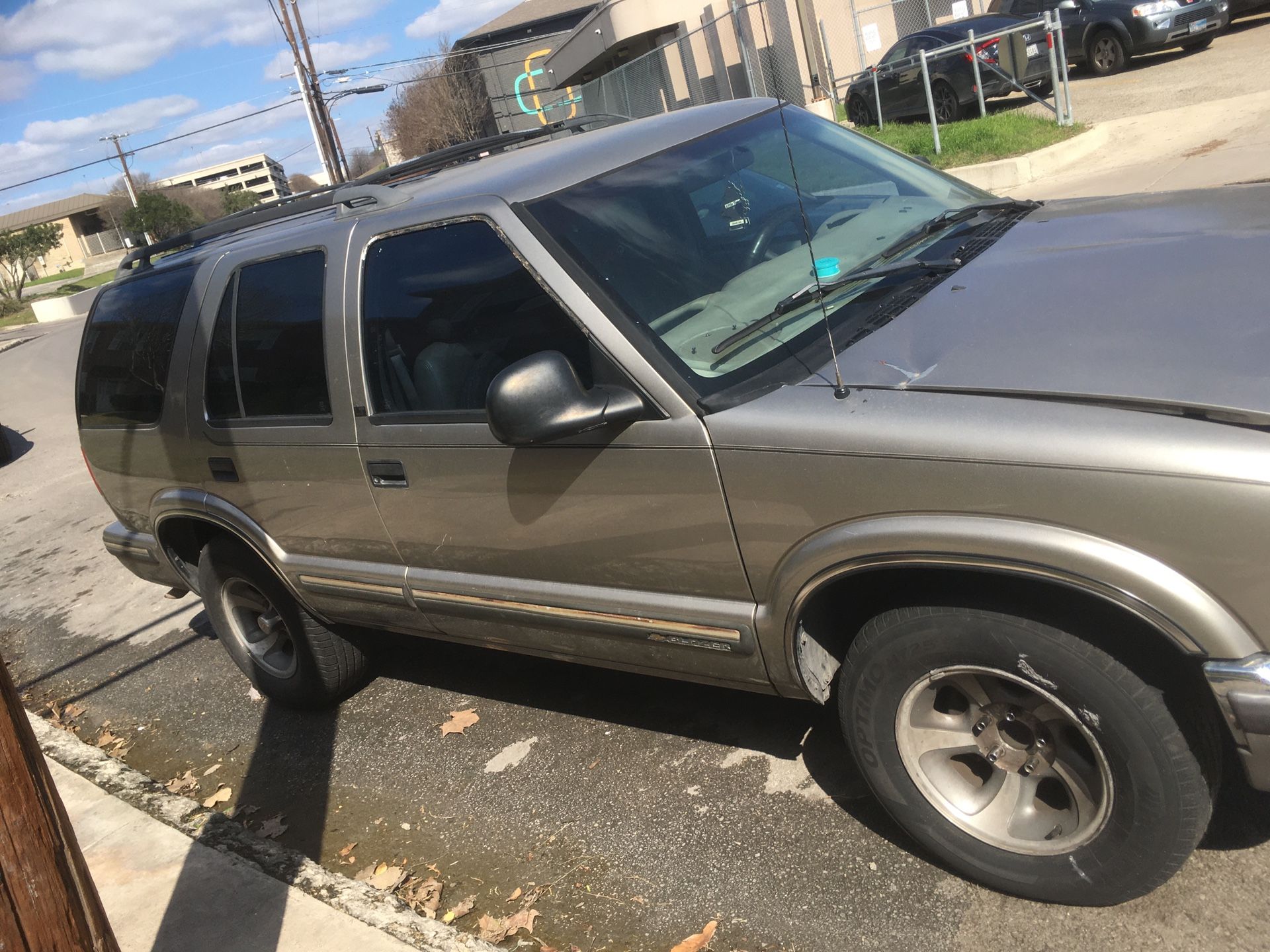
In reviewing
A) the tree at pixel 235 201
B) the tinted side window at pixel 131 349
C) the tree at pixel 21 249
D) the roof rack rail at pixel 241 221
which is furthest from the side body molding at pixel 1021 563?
the tree at pixel 235 201

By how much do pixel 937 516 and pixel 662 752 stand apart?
5.95 ft

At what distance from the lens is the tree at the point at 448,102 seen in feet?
202

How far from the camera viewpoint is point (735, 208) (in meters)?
3.67

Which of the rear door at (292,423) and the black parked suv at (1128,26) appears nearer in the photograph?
the rear door at (292,423)

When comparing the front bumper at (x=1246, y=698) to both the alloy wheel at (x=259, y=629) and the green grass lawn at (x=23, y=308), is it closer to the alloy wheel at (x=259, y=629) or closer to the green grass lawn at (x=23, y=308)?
the alloy wheel at (x=259, y=629)

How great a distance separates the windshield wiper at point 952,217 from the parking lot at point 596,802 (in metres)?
1.64

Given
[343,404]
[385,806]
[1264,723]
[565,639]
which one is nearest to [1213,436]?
[1264,723]

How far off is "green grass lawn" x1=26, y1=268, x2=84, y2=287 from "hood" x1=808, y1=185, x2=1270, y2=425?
80.7 metres

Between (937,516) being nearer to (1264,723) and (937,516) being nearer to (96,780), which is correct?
(1264,723)

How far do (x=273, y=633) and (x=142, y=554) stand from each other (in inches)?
30.4

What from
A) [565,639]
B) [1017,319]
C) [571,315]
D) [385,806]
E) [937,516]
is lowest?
[385,806]

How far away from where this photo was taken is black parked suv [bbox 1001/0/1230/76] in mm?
18422

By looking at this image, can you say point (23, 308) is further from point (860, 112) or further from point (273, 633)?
point (273, 633)

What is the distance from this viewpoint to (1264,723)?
2.26m
